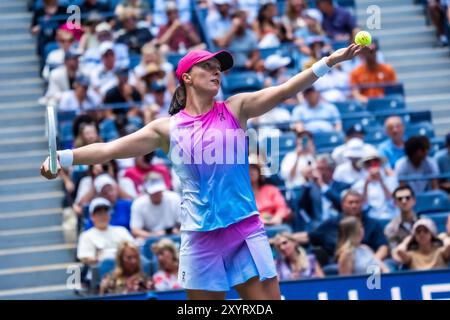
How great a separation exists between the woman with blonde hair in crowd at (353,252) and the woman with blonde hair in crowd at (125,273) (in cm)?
167

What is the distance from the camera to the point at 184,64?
7.27 metres

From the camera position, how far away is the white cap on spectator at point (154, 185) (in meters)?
11.6

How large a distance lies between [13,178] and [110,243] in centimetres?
229

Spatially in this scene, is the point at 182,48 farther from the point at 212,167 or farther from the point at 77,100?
the point at 212,167

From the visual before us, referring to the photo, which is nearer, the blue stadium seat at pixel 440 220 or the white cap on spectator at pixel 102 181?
the blue stadium seat at pixel 440 220

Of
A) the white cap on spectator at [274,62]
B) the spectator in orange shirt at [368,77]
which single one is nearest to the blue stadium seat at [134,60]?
the white cap on spectator at [274,62]

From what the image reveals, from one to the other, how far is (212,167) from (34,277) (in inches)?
202

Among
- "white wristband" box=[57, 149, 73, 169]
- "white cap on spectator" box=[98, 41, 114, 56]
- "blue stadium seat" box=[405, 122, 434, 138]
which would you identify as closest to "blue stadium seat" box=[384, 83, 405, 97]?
"blue stadium seat" box=[405, 122, 434, 138]

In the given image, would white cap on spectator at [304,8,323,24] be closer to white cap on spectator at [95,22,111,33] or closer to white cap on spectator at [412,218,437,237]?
white cap on spectator at [95,22,111,33]

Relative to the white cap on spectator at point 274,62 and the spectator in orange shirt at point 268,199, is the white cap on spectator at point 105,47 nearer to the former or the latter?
the white cap on spectator at point 274,62

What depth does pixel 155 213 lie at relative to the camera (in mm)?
11633

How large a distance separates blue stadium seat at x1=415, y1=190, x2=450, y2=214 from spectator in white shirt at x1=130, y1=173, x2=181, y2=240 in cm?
226

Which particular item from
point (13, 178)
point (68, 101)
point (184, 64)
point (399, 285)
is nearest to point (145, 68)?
point (68, 101)

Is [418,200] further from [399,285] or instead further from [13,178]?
[13,178]
